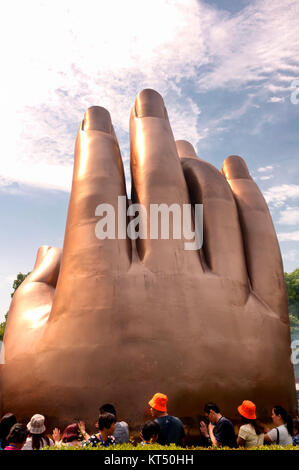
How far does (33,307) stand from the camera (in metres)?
11.2

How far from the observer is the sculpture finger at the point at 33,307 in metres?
9.60

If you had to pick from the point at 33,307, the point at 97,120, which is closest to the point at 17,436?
the point at 33,307

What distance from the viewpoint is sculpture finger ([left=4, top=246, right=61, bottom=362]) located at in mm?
9602

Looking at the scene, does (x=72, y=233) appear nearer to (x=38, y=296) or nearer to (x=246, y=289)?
(x=38, y=296)

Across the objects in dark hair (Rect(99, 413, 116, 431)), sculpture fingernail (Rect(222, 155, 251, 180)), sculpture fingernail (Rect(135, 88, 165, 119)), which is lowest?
dark hair (Rect(99, 413, 116, 431))

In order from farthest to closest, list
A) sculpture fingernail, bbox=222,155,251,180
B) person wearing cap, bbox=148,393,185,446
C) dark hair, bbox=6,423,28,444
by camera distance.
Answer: sculpture fingernail, bbox=222,155,251,180, person wearing cap, bbox=148,393,185,446, dark hair, bbox=6,423,28,444

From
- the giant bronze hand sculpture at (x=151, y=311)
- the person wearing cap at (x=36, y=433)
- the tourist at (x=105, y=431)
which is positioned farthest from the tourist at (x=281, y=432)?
the person wearing cap at (x=36, y=433)

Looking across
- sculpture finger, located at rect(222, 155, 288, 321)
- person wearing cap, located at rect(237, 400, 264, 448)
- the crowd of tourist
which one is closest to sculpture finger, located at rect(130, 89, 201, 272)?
sculpture finger, located at rect(222, 155, 288, 321)

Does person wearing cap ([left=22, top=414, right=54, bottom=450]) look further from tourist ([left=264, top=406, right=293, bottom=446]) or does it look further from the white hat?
tourist ([left=264, top=406, right=293, bottom=446])

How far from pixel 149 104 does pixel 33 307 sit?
7.04m

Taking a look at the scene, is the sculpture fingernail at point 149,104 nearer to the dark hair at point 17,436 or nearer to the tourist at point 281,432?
the tourist at point 281,432

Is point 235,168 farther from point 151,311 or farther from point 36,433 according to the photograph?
point 36,433

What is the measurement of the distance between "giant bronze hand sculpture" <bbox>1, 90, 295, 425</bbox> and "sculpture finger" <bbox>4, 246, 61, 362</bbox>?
52 millimetres

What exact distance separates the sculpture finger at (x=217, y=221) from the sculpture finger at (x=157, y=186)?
0.61 meters
